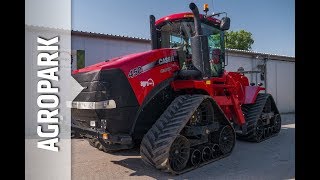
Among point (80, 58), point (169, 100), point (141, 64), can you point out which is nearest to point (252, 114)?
point (169, 100)

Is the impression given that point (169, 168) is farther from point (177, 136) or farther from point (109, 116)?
point (109, 116)

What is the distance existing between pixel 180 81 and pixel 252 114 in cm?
297

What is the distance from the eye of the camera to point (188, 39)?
669 cm

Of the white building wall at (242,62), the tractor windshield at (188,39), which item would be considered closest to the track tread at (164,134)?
the tractor windshield at (188,39)

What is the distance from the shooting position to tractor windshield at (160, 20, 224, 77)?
6.68 m

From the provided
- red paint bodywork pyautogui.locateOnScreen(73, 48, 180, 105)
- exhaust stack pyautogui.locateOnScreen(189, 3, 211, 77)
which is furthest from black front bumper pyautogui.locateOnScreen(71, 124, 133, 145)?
exhaust stack pyautogui.locateOnScreen(189, 3, 211, 77)

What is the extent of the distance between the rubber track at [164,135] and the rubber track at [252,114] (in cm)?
295

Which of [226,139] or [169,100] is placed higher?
[169,100]

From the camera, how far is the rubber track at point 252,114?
8.03 metres

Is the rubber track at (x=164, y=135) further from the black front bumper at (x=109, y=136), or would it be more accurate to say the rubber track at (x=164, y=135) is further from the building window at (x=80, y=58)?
the building window at (x=80, y=58)

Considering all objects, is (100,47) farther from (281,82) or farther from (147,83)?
(281,82)

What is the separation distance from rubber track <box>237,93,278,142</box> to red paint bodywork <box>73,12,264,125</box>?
209 millimetres

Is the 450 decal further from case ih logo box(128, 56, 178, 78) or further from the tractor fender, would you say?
the tractor fender

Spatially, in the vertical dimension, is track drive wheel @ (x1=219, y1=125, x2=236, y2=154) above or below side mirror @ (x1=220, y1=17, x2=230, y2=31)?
below
